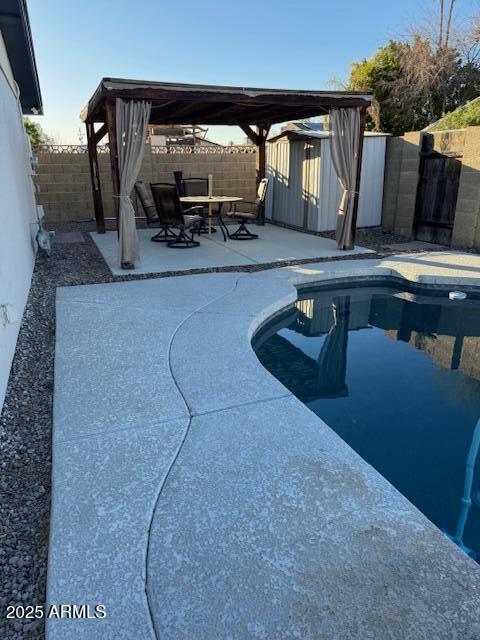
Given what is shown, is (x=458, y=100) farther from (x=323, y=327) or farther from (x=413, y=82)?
(x=323, y=327)

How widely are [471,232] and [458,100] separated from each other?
12.5 meters

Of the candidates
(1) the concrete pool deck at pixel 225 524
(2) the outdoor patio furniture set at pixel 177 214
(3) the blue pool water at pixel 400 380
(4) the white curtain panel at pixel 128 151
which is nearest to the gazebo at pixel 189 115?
(4) the white curtain panel at pixel 128 151

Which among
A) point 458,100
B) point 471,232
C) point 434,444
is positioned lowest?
point 434,444

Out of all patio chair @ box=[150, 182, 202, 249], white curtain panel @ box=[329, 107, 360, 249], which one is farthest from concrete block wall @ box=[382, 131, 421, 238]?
patio chair @ box=[150, 182, 202, 249]

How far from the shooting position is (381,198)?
938cm

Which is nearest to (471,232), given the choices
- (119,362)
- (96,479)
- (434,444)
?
(434,444)

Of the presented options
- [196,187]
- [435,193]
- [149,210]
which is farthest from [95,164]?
[435,193]

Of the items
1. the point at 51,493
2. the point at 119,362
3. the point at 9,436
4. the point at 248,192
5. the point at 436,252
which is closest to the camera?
the point at 51,493

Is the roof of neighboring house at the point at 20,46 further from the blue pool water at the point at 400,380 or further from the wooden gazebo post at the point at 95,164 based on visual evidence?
the blue pool water at the point at 400,380

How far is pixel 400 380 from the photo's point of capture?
12.1 ft

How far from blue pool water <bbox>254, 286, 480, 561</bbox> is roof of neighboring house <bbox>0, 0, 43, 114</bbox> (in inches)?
186

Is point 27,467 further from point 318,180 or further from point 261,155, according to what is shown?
point 261,155

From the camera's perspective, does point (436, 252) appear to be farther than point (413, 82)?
No

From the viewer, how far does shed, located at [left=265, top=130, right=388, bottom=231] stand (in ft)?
28.9
